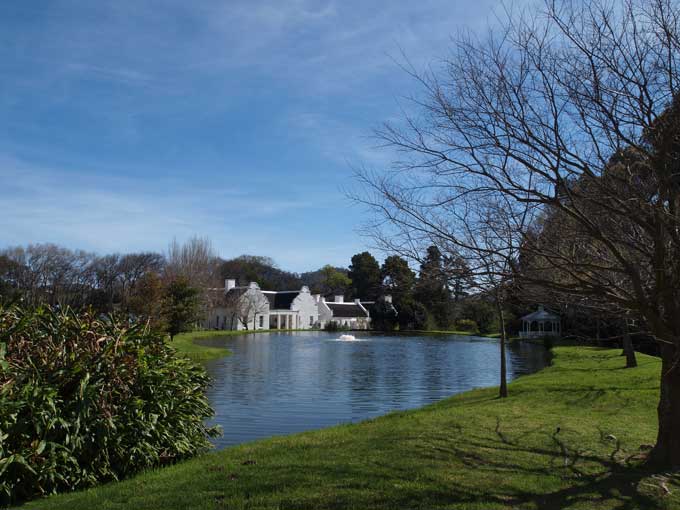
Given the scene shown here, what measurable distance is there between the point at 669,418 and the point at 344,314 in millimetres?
73883

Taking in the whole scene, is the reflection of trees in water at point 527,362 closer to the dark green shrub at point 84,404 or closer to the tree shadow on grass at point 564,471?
the tree shadow on grass at point 564,471

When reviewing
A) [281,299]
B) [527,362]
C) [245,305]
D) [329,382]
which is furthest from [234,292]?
[329,382]

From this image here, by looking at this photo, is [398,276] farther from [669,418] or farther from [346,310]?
[346,310]

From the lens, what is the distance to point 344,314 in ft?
265

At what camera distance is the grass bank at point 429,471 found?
236 inches

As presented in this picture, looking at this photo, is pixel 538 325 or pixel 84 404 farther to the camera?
pixel 538 325

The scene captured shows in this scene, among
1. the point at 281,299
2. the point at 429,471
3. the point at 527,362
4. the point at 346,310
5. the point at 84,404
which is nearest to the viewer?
the point at 429,471

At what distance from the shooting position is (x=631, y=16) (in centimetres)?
641

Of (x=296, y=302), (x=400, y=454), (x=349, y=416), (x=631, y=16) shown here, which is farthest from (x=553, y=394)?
(x=296, y=302)

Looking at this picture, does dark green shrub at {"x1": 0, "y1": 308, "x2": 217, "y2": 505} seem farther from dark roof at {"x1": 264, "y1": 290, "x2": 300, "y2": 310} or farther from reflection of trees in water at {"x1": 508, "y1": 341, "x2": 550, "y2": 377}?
dark roof at {"x1": 264, "y1": 290, "x2": 300, "y2": 310}

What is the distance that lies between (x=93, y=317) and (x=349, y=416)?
24.8 ft

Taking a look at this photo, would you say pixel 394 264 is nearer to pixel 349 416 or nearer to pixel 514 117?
pixel 514 117

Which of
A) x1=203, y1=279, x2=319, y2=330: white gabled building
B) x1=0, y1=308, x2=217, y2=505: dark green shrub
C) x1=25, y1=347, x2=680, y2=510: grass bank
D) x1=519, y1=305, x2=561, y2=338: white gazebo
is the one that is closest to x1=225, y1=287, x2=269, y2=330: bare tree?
x1=203, y1=279, x2=319, y2=330: white gabled building

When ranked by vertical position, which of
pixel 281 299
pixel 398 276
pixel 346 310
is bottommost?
pixel 398 276
